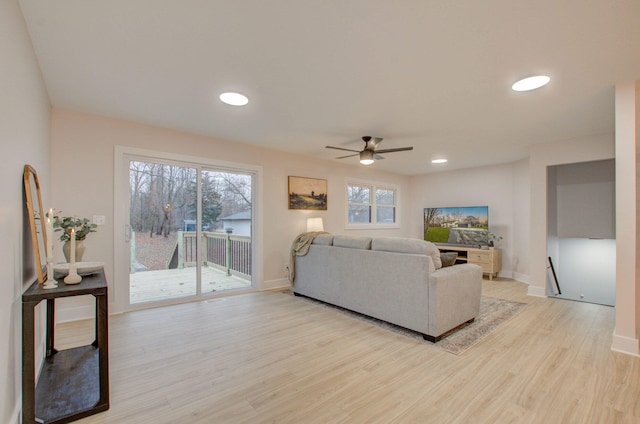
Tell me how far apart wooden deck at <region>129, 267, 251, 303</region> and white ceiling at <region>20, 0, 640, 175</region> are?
1.99m

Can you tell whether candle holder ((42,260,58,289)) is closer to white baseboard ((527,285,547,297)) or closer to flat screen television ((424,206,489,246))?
white baseboard ((527,285,547,297))

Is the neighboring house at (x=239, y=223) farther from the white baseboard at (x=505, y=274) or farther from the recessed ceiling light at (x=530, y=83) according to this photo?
the white baseboard at (x=505, y=274)

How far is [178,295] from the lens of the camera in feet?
13.2

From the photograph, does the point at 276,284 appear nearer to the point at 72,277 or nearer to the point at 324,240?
the point at 324,240

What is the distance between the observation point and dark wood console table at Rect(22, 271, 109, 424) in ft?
4.96

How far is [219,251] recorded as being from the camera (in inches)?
177

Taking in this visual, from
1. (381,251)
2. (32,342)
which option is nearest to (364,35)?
(381,251)

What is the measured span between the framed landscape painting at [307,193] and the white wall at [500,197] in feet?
10.5

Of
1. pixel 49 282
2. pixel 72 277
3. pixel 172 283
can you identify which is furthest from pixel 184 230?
pixel 49 282

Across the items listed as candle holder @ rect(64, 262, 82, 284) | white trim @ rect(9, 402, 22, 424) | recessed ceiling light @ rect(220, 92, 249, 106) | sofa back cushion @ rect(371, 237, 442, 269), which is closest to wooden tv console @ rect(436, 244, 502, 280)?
sofa back cushion @ rect(371, 237, 442, 269)

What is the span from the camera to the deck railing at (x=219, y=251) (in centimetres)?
409

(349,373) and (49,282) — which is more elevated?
(49,282)

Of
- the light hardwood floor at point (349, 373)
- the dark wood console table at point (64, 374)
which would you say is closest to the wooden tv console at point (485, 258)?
the light hardwood floor at point (349, 373)

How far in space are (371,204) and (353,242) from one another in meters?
3.28
